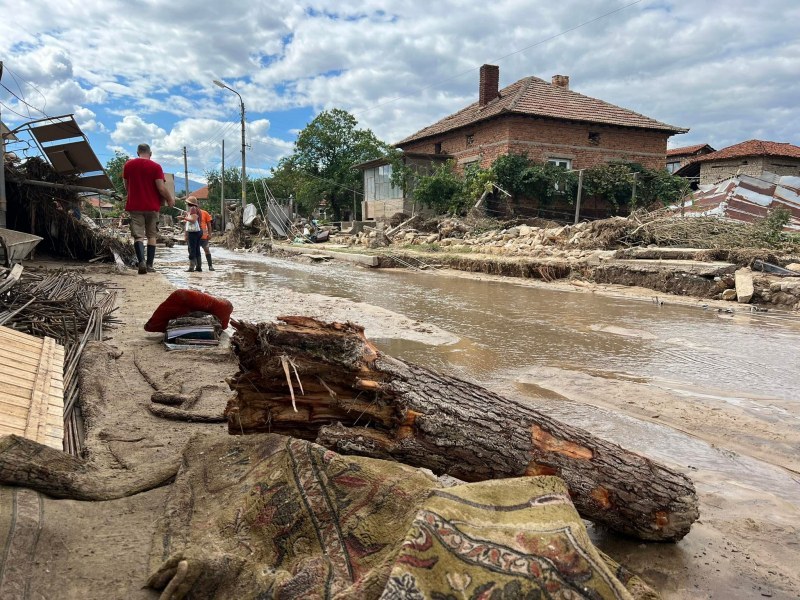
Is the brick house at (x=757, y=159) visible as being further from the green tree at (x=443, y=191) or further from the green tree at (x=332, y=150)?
the green tree at (x=332, y=150)

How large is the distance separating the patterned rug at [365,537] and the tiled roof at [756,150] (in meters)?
33.6

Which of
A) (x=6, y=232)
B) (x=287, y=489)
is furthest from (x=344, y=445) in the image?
(x=6, y=232)

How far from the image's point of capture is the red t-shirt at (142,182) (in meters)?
8.90

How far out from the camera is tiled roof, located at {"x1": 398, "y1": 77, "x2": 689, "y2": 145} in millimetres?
26047

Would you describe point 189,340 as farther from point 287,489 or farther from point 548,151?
point 548,151

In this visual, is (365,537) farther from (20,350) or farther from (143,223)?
(143,223)

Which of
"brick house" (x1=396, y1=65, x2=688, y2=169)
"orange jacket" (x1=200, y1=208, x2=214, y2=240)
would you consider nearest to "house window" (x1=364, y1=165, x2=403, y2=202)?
"brick house" (x1=396, y1=65, x2=688, y2=169)

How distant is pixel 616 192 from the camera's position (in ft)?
83.3

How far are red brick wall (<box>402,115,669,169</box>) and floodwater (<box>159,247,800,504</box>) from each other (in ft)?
52.9

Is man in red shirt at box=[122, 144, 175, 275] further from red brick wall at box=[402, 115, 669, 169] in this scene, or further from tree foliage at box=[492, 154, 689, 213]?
red brick wall at box=[402, 115, 669, 169]

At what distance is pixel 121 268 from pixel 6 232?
2.55 m

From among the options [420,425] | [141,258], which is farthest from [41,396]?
[141,258]

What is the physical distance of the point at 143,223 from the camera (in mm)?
9477

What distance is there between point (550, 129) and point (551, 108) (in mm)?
1122
